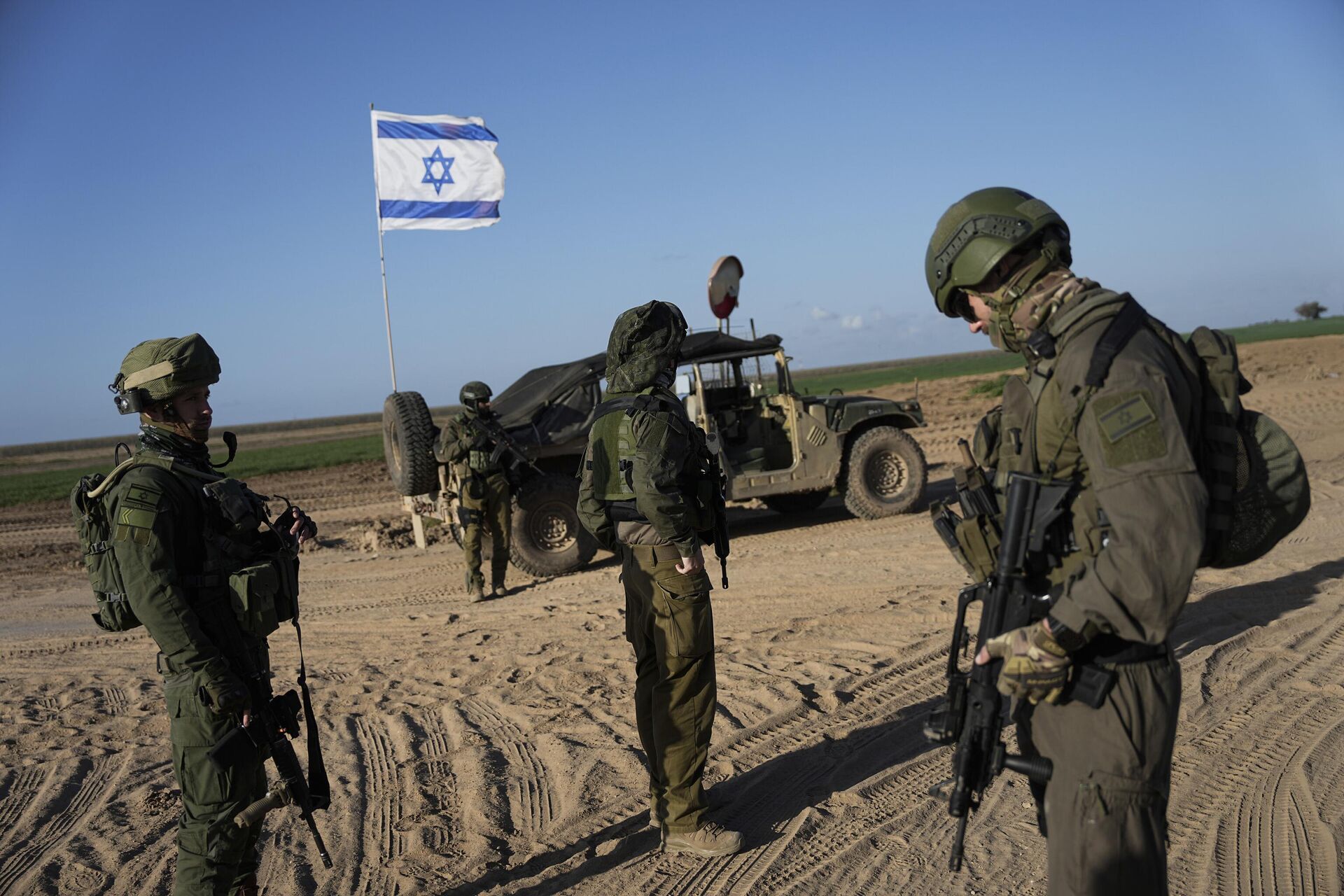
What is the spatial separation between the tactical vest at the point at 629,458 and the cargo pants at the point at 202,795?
4.84 ft

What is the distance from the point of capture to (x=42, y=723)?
17.5ft

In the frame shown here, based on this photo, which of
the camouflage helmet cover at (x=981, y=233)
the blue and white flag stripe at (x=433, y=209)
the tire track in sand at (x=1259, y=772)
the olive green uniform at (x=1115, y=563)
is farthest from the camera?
the blue and white flag stripe at (x=433, y=209)

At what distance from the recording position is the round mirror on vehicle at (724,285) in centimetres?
1005

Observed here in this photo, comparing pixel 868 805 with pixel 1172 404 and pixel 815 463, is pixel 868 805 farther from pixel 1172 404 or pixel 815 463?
pixel 815 463

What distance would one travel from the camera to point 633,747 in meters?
4.57

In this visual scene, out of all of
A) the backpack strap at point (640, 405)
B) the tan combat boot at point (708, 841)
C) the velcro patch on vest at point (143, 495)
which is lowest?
the tan combat boot at point (708, 841)

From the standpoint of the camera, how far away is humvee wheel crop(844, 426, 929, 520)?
33.7ft

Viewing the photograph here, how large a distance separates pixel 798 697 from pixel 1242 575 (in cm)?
383

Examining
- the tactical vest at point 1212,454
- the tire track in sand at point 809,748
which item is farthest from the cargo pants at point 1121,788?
the tire track in sand at point 809,748

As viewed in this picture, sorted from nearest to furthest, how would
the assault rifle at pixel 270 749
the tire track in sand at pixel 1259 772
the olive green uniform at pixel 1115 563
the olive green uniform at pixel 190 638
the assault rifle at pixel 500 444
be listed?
the olive green uniform at pixel 1115 563, the olive green uniform at pixel 190 638, the assault rifle at pixel 270 749, the tire track in sand at pixel 1259 772, the assault rifle at pixel 500 444

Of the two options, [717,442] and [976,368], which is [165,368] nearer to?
[717,442]

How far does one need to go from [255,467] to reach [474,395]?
77.0 ft

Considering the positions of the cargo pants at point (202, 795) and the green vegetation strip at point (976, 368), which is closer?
the cargo pants at point (202, 795)

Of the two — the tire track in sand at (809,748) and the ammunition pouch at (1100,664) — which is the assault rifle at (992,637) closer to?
the ammunition pouch at (1100,664)
